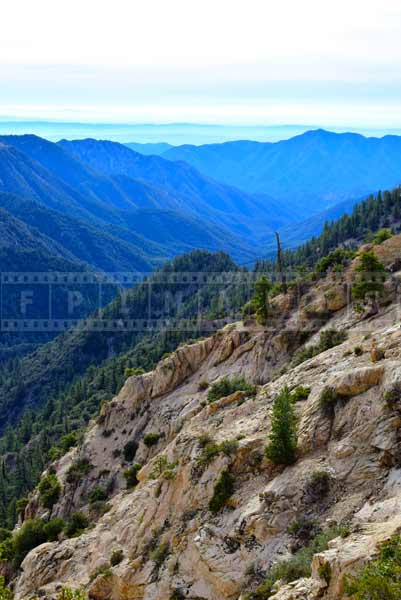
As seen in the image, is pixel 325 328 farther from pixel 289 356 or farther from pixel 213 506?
pixel 213 506

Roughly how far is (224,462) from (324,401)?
5665 millimetres

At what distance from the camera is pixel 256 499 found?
27.2m

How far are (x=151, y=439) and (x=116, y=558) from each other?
58.5 ft

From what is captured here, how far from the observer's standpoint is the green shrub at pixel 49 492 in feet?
166

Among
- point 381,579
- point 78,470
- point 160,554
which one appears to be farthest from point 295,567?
point 78,470

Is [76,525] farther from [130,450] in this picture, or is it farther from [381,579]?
[381,579]

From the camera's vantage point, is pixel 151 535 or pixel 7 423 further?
pixel 7 423

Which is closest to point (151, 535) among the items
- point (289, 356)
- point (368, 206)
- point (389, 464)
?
point (389, 464)

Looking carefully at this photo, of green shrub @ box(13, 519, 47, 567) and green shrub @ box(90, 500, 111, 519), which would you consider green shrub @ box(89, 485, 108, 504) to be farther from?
green shrub @ box(13, 519, 47, 567)

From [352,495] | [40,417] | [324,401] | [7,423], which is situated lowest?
[7,423]

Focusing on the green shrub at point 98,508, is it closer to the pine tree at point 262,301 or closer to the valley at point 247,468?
the valley at point 247,468

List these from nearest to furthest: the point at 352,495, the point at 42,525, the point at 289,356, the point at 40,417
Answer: the point at 352,495, the point at 42,525, the point at 289,356, the point at 40,417

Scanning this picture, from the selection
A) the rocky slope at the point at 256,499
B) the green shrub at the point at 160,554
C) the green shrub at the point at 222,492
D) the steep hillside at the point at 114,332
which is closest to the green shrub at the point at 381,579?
the rocky slope at the point at 256,499

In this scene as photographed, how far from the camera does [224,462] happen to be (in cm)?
3016
